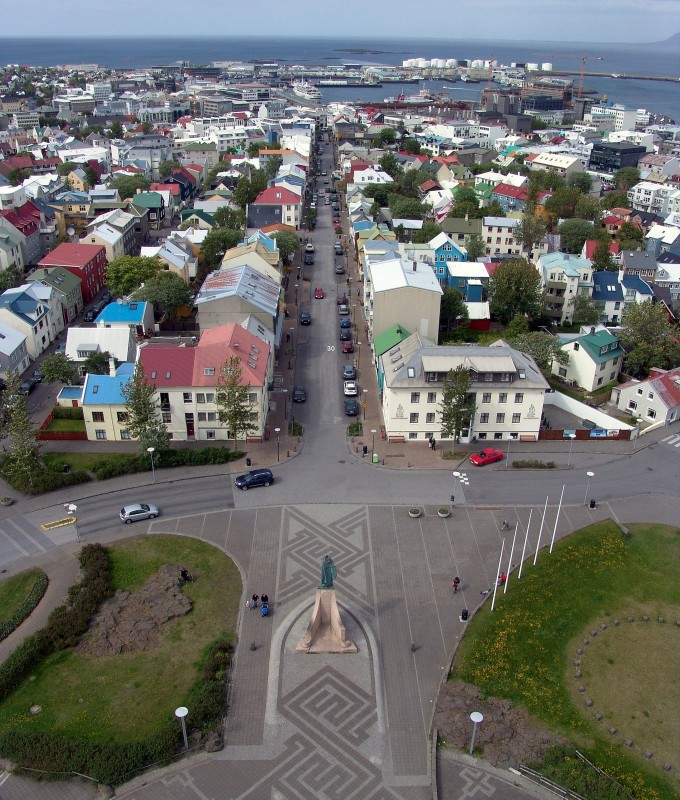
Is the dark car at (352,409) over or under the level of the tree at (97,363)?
under

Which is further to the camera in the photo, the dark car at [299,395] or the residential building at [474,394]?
the dark car at [299,395]

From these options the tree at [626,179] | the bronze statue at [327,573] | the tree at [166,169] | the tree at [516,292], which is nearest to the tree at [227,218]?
the tree at [166,169]

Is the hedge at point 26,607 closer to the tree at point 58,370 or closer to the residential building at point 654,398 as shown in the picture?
the tree at point 58,370

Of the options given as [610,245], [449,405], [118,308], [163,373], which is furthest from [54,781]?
[610,245]

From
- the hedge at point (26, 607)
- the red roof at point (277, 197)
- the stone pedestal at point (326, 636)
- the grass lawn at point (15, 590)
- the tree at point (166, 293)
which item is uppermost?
the red roof at point (277, 197)

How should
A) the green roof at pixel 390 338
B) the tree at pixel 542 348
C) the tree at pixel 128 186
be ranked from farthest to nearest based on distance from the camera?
the tree at pixel 128 186
the tree at pixel 542 348
the green roof at pixel 390 338

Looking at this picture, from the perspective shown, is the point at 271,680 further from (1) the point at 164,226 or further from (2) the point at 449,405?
(1) the point at 164,226

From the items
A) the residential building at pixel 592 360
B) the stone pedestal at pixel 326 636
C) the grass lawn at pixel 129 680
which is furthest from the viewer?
the residential building at pixel 592 360
